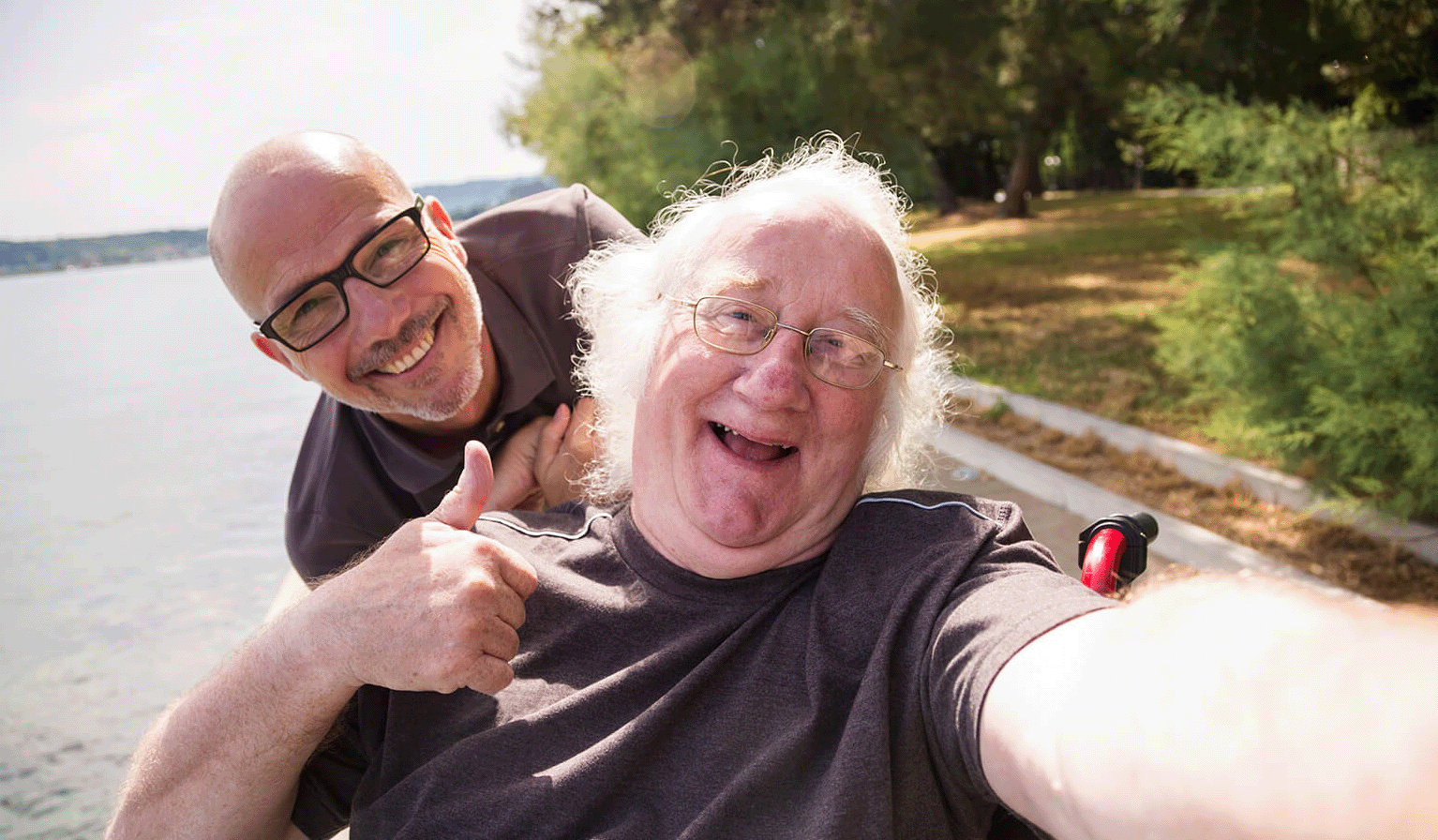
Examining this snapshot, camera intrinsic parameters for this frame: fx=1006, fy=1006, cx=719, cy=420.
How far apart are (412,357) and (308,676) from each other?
111 cm

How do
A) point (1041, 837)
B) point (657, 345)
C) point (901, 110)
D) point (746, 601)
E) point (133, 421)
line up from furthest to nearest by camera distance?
point (133, 421) < point (901, 110) < point (657, 345) < point (746, 601) < point (1041, 837)

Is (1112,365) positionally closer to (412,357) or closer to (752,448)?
(412,357)

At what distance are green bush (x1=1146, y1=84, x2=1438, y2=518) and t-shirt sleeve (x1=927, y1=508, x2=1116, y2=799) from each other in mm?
3223

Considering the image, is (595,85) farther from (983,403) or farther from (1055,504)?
(1055,504)

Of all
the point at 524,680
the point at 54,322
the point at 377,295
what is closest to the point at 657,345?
the point at 524,680

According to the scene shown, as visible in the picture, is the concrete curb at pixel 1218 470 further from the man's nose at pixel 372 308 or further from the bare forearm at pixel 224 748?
the bare forearm at pixel 224 748

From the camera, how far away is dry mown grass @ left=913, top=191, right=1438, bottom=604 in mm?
4113

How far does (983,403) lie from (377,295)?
5.30m

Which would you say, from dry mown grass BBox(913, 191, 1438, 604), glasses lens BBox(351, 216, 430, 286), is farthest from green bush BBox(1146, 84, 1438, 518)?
glasses lens BBox(351, 216, 430, 286)

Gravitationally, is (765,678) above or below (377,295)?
below

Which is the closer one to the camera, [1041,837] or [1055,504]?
[1041,837]

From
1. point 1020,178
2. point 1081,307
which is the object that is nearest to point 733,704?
point 1081,307

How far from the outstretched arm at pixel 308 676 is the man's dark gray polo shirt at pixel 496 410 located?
41.5 inches

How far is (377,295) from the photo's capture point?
2393 mm
